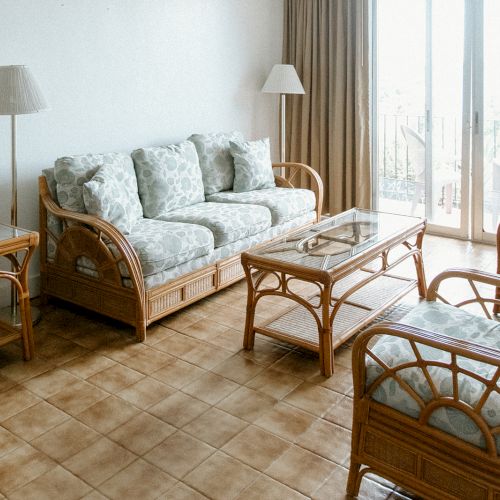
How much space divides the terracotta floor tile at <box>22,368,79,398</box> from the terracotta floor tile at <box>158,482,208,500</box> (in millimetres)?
888

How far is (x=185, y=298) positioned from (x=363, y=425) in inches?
69.3

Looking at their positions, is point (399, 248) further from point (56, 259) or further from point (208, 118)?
point (56, 259)

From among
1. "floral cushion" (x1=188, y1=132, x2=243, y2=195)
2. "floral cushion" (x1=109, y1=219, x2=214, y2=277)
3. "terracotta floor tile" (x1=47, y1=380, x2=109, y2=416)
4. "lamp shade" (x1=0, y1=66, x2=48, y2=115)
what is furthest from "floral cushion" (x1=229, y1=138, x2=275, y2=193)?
"terracotta floor tile" (x1=47, y1=380, x2=109, y2=416)

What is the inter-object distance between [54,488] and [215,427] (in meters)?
0.64

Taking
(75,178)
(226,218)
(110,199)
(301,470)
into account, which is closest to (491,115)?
(226,218)

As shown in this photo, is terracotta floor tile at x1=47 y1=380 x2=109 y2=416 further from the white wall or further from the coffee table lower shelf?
the white wall

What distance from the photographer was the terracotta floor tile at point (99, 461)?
6.86 ft

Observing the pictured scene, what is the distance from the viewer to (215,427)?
2.38 metres

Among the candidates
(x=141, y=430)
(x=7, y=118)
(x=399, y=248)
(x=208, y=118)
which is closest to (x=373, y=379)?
(x=141, y=430)

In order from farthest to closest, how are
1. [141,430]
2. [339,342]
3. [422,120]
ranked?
1. [422,120]
2. [339,342]
3. [141,430]

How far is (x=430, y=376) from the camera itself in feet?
5.72

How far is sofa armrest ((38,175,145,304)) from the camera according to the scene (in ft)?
10.0

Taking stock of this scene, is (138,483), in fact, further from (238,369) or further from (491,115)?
(491,115)

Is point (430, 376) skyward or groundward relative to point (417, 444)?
skyward
